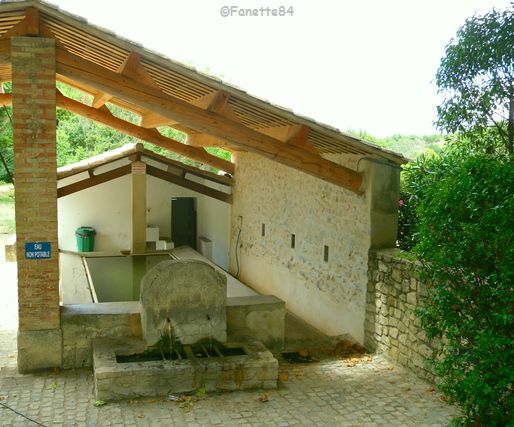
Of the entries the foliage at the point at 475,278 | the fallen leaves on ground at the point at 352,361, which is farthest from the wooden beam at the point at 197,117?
the foliage at the point at 475,278

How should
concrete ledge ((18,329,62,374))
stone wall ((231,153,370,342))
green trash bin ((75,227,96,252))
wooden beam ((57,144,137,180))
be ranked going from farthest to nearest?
green trash bin ((75,227,96,252))
wooden beam ((57,144,137,180))
stone wall ((231,153,370,342))
concrete ledge ((18,329,62,374))

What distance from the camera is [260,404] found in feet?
23.0

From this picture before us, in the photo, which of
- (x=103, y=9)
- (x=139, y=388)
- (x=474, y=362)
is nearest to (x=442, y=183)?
Answer: (x=474, y=362)

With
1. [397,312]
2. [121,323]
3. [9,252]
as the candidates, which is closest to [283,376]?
[397,312]

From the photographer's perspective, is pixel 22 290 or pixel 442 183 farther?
pixel 22 290

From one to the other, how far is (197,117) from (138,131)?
6.19m

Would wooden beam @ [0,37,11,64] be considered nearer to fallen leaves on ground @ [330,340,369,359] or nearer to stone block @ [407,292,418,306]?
stone block @ [407,292,418,306]

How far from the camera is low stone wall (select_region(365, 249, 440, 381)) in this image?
7672 millimetres

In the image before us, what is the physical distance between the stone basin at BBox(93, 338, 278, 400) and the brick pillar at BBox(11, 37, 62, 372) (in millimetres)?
822

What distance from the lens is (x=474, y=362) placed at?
16.3ft

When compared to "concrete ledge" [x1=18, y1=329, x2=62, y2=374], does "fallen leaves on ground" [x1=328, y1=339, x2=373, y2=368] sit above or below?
below

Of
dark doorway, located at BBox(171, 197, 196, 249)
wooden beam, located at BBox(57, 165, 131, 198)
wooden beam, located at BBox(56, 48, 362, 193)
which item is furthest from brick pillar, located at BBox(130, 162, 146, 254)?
wooden beam, located at BBox(56, 48, 362, 193)

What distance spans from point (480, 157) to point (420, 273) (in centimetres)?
126

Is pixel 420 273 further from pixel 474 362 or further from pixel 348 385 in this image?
pixel 348 385
